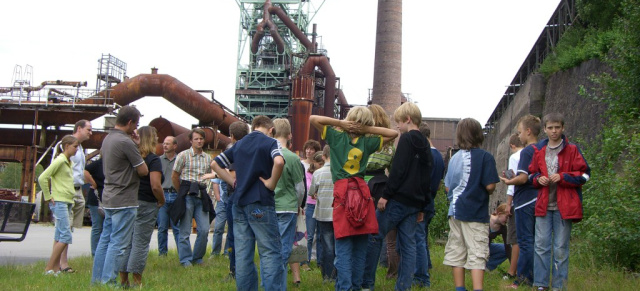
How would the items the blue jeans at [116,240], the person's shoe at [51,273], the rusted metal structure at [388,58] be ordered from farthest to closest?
the rusted metal structure at [388,58], the person's shoe at [51,273], the blue jeans at [116,240]

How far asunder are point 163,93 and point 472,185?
18.8 meters

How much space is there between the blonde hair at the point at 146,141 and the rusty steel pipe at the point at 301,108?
2363 centimetres

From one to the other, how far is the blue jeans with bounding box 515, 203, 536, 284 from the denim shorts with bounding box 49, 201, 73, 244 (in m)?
4.72

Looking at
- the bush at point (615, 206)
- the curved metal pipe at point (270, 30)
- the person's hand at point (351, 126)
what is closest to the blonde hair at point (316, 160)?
the person's hand at point (351, 126)

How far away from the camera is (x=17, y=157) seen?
22.1 metres

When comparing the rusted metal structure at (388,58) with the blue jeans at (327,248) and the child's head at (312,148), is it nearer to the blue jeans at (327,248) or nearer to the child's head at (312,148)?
the child's head at (312,148)

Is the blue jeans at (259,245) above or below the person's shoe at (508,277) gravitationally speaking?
above

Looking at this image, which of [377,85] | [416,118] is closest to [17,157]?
[377,85]

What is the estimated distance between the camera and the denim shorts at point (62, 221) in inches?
259

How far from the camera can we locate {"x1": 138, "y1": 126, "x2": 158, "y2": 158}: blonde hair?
585 centimetres

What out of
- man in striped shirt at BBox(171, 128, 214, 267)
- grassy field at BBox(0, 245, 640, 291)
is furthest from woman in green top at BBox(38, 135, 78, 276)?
man in striped shirt at BBox(171, 128, 214, 267)

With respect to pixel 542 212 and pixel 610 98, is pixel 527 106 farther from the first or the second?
pixel 542 212

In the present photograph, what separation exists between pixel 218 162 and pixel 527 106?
17.3 metres

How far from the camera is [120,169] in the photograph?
5.54m
